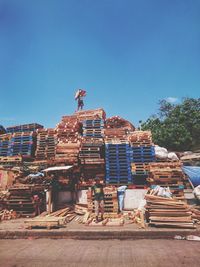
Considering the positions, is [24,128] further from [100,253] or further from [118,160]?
[100,253]

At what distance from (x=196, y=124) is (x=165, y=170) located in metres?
15.6

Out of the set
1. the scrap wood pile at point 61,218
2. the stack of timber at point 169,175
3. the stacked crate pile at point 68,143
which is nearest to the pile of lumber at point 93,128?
the stacked crate pile at point 68,143

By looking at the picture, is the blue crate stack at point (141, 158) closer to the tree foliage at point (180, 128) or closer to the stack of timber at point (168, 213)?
the stack of timber at point (168, 213)

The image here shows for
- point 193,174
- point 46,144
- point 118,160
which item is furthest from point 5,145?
point 193,174

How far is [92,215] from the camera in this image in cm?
1198

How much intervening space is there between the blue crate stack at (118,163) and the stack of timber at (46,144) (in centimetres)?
437

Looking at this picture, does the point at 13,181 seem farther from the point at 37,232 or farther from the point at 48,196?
the point at 37,232

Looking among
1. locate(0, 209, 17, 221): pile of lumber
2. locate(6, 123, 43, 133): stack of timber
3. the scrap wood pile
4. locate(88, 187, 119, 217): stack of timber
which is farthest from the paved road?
locate(6, 123, 43, 133): stack of timber

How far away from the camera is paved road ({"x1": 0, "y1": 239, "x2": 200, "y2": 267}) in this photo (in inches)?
245

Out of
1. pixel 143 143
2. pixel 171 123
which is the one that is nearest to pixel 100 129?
pixel 143 143

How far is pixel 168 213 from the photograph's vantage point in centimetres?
983

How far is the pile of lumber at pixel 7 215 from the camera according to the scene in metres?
12.4

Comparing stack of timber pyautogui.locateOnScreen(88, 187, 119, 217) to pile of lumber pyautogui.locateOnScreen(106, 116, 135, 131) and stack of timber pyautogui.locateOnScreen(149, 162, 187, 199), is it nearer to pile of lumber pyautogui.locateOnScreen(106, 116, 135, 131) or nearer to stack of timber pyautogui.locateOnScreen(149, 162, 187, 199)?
stack of timber pyautogui.locateOnScreen(149, 162, 187, 199)

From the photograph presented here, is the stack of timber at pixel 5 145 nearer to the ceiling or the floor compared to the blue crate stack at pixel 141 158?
nearer to the ceiling
